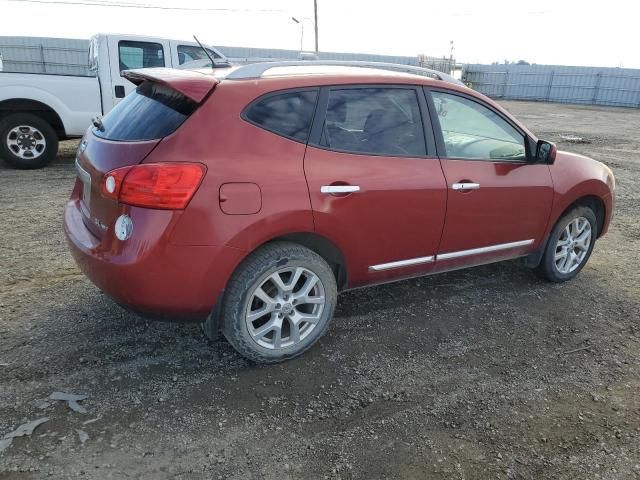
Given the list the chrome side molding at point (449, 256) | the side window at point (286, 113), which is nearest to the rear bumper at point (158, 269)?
the side window at point (286, 113)

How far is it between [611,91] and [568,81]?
2590 mm

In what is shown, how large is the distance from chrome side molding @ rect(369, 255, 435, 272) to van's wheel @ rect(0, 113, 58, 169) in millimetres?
6551

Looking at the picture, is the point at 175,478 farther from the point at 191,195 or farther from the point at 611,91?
the point at 611,91

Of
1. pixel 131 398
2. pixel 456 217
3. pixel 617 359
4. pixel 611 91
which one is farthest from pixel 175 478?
pixel 611 91

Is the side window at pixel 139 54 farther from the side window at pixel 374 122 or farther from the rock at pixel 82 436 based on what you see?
the rock at pixel 82 436

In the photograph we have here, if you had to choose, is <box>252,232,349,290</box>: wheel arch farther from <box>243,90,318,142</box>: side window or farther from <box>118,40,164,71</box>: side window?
<box>118,40,164,71</box>: side window

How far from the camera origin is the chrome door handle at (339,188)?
2.99 metres

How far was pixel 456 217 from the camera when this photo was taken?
3.62 m

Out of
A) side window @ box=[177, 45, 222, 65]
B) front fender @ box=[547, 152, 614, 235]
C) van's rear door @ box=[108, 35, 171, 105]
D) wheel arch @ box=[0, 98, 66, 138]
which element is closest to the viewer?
front fender @ box=[547, 152, 614, 235]

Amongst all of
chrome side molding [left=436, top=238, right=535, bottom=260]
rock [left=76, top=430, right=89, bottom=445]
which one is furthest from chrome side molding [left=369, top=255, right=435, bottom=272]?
rock [left=76, top=430, right=89, bottom=445]

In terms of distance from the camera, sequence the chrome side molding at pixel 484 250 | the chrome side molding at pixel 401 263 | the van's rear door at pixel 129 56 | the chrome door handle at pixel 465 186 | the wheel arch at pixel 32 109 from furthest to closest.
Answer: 1. the van's rear door at pixel 129 56
2. the wheel arch at pixel 32 109
3. the chrome side molding at pixel 484 250
4. the chrome door handle at pixel 465 186
5. the chrome side molding at pixel 401 263

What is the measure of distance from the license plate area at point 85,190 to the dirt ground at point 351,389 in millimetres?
828

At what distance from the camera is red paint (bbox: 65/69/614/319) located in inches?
104

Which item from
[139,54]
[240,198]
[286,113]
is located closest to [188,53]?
[139,54]
